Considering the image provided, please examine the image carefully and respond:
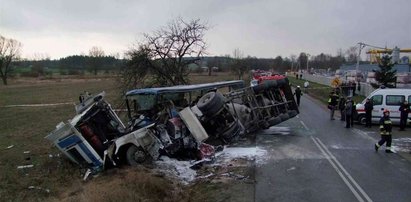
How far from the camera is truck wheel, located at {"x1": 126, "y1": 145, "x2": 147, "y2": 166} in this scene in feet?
45.9

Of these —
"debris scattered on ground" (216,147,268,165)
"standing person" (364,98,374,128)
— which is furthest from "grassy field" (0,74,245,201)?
"standing person" (364,98,374,128)

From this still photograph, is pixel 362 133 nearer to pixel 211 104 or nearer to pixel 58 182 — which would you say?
pixel 211 104

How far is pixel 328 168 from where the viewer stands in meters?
13.4

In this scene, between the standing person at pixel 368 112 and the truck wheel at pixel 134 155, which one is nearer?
the truck wheel at pixel 134 155

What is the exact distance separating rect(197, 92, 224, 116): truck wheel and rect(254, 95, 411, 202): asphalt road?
2.24 m

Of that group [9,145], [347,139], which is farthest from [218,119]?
[9,145]

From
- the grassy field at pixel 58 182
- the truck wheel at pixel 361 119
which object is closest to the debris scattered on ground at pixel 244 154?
the grassy field at pixel 58 182

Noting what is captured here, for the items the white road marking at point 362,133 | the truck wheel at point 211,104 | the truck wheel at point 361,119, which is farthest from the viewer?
the truck wheel at point 361,119

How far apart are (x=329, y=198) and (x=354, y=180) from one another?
1.92 m

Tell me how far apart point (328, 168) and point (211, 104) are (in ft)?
16.3

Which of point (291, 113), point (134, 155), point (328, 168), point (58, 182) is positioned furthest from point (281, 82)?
point (58, 182)

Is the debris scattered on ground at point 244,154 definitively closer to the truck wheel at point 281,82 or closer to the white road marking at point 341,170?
the white road marking at point 341,170

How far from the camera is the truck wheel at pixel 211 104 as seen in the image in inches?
654

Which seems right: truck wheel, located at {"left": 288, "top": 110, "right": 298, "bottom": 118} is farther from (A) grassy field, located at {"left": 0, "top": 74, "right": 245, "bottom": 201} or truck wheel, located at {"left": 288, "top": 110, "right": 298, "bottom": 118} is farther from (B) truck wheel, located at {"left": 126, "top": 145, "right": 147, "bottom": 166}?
(A) grassy field, located at {"left": 0, "top": 74, "right": 245, "bottom": 201}
